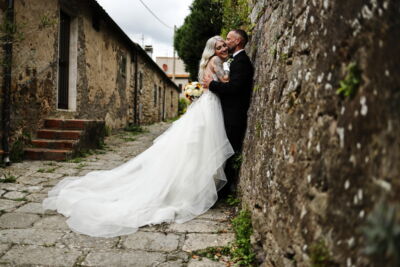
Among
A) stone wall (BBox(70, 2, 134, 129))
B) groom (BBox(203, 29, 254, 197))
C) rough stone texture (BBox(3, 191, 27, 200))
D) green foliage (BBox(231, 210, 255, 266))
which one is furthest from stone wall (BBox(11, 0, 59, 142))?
green foliage (BBox(231, 210, 255, 266))

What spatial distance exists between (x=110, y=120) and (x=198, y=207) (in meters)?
7.93

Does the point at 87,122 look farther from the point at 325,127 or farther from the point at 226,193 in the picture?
the point at 325,127

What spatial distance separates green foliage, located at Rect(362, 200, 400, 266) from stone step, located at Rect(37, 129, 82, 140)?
261 inches

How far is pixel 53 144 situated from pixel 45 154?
348 millimetres

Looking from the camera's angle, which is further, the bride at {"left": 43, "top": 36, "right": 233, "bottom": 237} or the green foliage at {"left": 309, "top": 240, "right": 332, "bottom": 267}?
the bride at {"left": 43, "top": 36, "right": 233, "bottom": 237}

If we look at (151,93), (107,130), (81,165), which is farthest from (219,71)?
(151,93)

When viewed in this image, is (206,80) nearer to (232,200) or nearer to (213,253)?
(232,200)

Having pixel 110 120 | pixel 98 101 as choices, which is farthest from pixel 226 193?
pixel 110 120

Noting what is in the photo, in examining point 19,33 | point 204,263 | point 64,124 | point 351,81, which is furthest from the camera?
point 64,124

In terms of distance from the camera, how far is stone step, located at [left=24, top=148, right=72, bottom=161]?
Answer: 615 centimetres

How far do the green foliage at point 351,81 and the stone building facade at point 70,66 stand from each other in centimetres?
520

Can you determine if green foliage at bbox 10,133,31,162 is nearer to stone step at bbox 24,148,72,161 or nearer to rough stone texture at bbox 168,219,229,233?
stone step at bbox 24,148,72,161

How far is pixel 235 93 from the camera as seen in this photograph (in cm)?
371

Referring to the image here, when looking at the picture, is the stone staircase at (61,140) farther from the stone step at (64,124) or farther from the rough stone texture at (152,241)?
the rough stone texture at (152,241)
